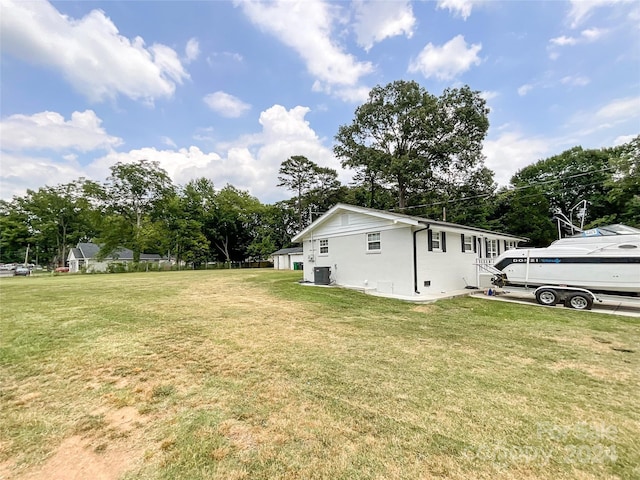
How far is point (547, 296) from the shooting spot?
31.1 ft

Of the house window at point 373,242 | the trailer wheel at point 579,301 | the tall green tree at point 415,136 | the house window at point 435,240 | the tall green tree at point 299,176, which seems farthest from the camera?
the tall green tree at point 299,176

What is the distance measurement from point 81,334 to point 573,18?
18.7 metres

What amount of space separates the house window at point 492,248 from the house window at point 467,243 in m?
2.41

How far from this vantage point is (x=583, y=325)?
6.52 m

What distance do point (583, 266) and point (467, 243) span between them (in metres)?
4.46

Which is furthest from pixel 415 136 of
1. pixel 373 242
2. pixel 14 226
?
pixel 14 226

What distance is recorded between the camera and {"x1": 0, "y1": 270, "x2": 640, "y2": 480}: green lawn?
2.04m

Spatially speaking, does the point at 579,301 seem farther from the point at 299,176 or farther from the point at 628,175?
the point at 299,176

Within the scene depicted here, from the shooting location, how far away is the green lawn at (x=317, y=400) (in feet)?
6.68

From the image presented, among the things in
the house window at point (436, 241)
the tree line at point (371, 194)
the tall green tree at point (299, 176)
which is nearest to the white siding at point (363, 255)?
the house window at point (436, 241)

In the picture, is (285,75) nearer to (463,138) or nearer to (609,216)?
(463,138)

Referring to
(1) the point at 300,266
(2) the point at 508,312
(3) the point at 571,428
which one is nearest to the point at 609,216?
(2) the point at 508,312

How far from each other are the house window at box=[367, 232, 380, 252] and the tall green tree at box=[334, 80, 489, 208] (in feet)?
49.2

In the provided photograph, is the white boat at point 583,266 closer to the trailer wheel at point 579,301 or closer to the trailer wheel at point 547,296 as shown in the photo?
the trailer wheel at point 547,296
